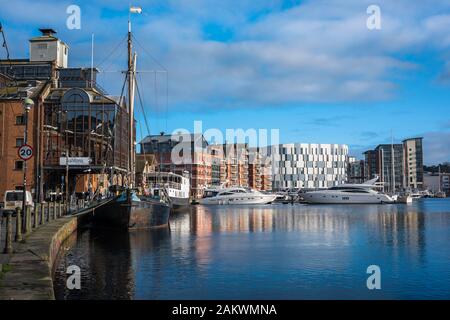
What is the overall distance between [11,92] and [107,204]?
32591 mm

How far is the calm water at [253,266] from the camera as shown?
17250 mm

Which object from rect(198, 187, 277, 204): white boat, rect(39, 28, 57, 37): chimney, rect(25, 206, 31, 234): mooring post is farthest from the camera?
rect(198, 187, 277, 204): white boat

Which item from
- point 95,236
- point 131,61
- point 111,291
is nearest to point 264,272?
point 111,291

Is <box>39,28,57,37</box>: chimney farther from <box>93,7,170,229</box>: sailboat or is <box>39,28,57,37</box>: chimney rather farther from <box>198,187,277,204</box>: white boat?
<box>198,187,277,204</box>: white boat

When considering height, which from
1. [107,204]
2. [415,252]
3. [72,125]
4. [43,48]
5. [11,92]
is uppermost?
[43,48]

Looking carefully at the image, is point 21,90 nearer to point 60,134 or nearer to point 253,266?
point 60,134

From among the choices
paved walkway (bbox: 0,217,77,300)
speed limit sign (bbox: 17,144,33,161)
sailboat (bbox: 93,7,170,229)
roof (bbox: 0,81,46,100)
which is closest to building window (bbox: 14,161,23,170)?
roof (bbox: 0,81,46,100)

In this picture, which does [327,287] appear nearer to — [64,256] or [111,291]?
[111,291]

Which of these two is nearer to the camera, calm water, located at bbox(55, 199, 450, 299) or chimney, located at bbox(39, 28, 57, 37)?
calm water, located at bbox(55, 199, 450, 299)

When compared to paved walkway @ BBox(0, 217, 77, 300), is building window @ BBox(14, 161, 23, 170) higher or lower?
higher

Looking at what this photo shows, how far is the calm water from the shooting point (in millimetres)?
17250

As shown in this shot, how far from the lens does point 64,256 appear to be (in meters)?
25.5

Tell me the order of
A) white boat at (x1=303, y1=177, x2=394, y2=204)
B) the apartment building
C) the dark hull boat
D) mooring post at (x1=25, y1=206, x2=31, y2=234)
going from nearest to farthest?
mooring post at (x1=25, y1=206, x2=31, y2=234) → the dark hull boat → white boat at (x1=303, y1=177, x2=394, y2=204) → the apartment building
